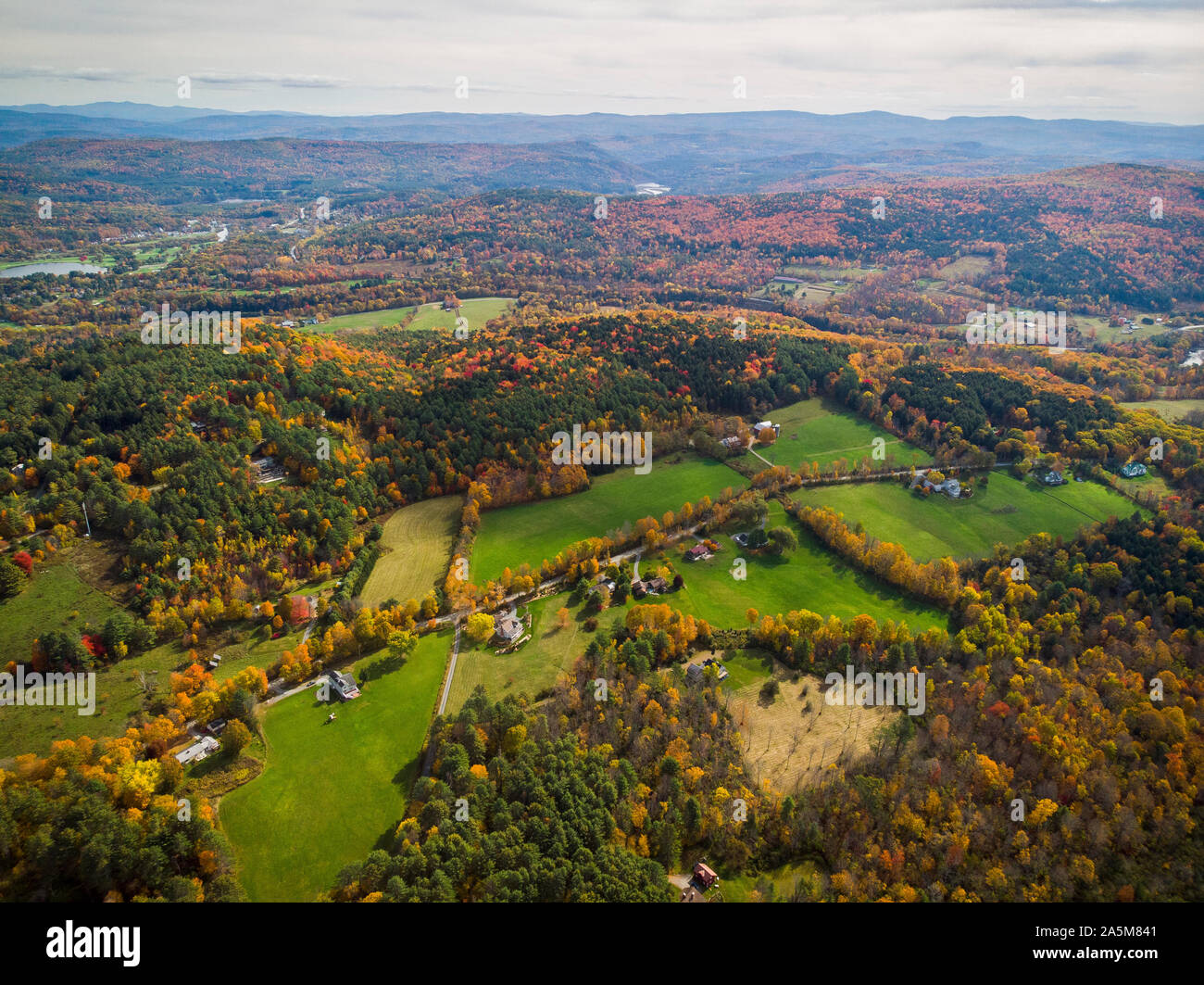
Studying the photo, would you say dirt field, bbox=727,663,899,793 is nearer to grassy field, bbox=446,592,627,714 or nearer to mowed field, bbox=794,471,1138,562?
grassy field, bbox=446,592,627,714

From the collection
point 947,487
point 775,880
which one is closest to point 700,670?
point 775,880

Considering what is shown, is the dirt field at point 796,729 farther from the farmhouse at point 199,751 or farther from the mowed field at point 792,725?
the farmhouse at point 199,751

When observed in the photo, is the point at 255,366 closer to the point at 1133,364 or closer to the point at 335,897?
the point at 335,897

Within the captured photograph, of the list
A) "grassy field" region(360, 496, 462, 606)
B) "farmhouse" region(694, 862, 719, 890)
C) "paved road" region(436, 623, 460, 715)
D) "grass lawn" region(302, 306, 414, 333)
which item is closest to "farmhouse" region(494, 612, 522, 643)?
"paved road" region(436, 623, 460, 715)

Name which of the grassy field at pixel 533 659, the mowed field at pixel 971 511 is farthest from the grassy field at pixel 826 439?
the grassy field at pixel 533 659

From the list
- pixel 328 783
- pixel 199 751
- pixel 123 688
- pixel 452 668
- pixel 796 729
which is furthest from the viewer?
pixel 452 668

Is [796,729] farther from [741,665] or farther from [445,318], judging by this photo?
[445,318]

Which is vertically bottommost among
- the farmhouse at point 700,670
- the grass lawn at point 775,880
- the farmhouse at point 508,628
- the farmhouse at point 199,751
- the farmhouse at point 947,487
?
the grass lawn at point 775,880
